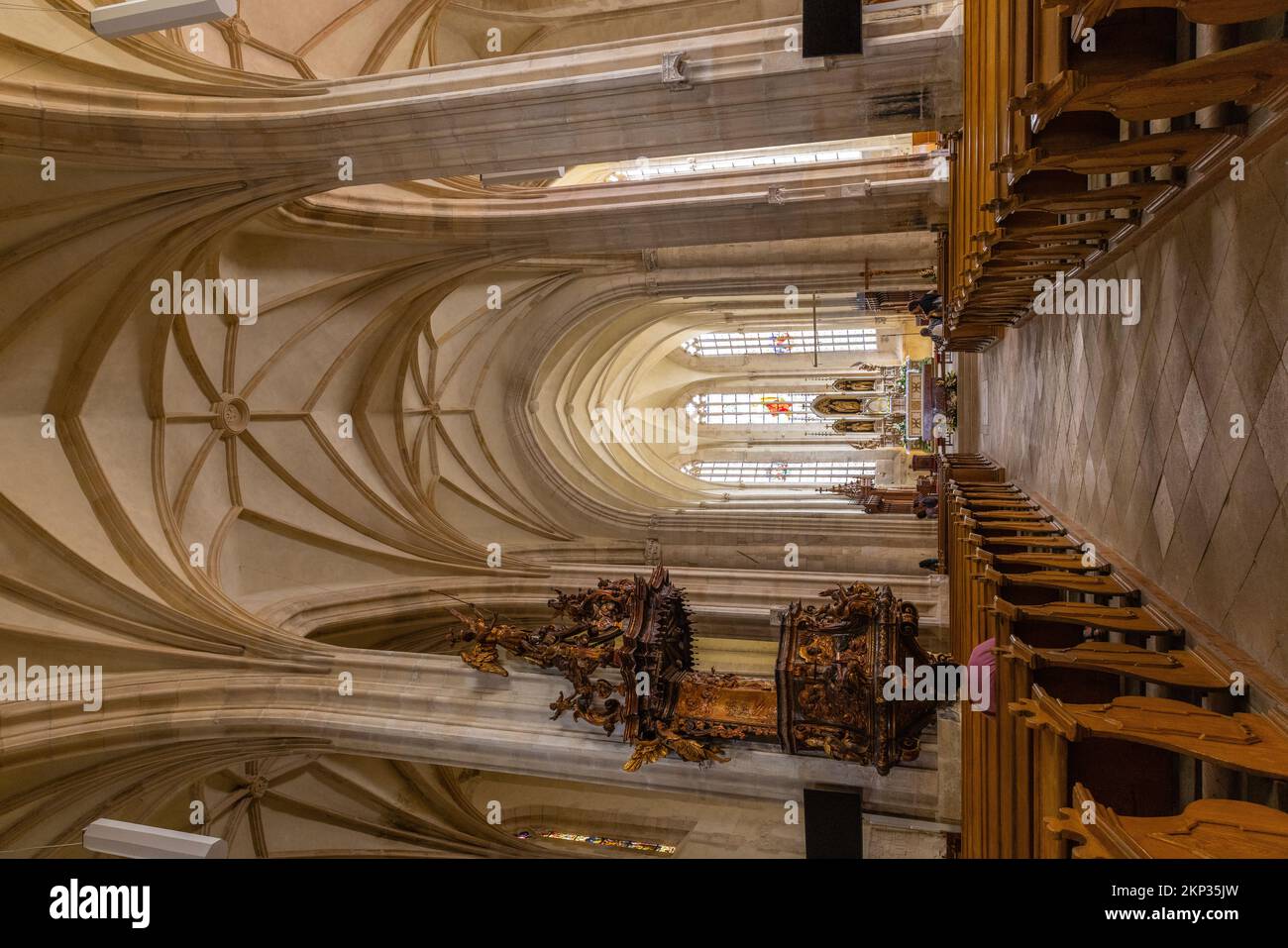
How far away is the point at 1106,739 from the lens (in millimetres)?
3137

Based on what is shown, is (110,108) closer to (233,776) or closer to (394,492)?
(394,492)

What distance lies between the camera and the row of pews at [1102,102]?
99.3 inches

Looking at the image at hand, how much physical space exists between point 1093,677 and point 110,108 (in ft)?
26.0

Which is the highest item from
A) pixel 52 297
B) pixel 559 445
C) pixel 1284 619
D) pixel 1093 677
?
pixel 52 297

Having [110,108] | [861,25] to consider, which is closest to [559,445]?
[110,108]

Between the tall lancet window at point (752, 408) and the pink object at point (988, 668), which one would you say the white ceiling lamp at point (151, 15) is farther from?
the tall lancet window at point (752, 408)

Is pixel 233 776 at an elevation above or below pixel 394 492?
below

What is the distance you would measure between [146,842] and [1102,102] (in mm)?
5909

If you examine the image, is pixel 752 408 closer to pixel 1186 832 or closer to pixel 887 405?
pixel 887 405
